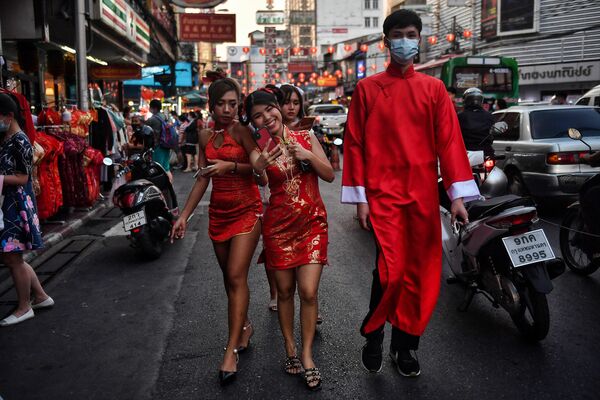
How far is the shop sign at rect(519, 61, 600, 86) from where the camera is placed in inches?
1023

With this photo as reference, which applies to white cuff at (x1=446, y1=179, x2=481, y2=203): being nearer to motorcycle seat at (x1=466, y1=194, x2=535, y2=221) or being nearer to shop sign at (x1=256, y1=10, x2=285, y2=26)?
motorcycle seat at (x1=466, y1=194, x2=535, y2=221)

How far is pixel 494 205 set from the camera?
4074 millimetres

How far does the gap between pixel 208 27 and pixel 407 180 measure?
2429cm

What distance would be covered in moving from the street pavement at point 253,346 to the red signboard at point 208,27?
21.2m

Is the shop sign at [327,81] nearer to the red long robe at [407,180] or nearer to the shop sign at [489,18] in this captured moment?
the shop sign at [489,18]

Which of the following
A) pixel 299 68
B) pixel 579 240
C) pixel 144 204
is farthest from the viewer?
pixel 299 68

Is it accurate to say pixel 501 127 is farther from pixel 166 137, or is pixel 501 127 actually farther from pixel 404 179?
pixel 166 137

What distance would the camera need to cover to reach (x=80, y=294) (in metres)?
5.46

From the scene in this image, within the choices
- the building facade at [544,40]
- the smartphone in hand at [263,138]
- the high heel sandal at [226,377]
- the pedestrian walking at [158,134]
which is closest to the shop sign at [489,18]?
the building facade at [544,40]

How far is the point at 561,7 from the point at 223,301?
29.0 m

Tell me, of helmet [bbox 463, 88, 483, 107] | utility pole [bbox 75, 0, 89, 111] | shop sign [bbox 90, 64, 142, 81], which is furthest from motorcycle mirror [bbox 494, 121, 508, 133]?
shop sign [bbox 90, 64, 142, 81]

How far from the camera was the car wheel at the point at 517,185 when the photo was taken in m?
8.76

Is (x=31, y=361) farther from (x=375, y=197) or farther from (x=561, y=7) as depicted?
(x=561, y=7)

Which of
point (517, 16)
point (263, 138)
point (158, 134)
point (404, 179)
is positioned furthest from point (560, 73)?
point (263, 138)
